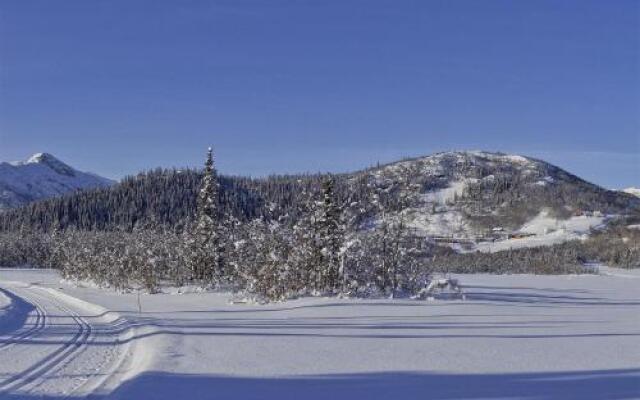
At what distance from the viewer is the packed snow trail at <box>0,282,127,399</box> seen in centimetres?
1010

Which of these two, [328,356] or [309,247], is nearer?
[328,356]

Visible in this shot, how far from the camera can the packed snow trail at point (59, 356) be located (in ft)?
33.1

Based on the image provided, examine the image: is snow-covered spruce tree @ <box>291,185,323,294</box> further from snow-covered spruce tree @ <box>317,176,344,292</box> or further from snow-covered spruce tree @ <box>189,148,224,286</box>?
snow-covered spruce tree @ <box>189,148,224,286</box>

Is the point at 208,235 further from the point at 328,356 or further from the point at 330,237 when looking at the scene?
the point at 328,356

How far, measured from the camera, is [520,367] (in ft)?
38.2

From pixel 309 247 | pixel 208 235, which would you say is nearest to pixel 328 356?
pixel 309 247

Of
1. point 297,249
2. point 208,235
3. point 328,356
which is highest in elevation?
point 208,235

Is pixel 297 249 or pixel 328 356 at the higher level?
pixel 297 249

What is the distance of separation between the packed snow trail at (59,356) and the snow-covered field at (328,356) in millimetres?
26

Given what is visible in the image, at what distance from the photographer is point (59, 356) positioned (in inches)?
531

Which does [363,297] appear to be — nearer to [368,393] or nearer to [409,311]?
[409,311]

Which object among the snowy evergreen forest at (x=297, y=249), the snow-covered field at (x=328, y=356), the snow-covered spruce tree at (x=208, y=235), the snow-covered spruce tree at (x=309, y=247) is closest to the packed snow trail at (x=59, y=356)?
the snow-covered field at (x=328, y=356)

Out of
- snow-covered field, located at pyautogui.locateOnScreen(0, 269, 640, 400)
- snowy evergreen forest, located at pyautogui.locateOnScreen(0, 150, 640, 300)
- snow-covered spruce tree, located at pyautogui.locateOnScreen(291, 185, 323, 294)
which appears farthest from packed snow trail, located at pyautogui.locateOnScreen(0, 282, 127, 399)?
snowy evergreen forest, located at pyautogui.locateOnScreen(0, 150, 640, 300)

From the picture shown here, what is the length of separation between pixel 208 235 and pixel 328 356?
34.2 meters
